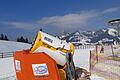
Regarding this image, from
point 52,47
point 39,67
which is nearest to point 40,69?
point 39,67

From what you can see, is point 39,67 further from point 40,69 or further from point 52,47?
point 52,47

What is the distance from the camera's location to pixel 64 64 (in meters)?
6.91

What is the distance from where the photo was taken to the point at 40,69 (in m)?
6.40

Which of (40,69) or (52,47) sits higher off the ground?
(52,47)

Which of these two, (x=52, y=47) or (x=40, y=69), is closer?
(x=40, y=69)

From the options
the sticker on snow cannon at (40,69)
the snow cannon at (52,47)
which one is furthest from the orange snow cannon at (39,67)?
the snow cannon at (52,47)

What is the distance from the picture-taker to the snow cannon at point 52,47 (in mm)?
6793

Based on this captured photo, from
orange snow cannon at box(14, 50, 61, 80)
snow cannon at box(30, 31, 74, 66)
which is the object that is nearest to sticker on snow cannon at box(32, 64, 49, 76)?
orange snow cannon at box(14, 50, 61, 80)

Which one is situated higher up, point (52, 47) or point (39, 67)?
point (52, 47)

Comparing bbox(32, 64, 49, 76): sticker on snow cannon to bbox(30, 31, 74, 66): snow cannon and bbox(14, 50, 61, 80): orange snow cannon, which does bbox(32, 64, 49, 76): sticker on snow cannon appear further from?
bbox(30, 31, 74, 66): snow cannon

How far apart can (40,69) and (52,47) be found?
78 cm

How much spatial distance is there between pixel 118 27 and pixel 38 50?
3.99 meters

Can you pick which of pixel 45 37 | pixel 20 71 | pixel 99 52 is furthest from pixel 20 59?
pixel 99 52

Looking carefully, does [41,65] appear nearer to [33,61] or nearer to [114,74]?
[33,61]
